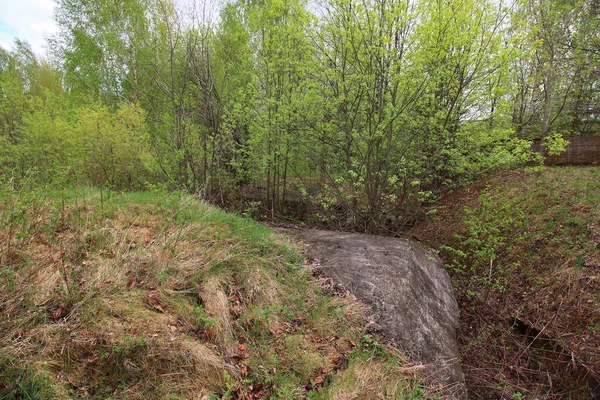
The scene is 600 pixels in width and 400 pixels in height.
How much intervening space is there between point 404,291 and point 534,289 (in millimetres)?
2958

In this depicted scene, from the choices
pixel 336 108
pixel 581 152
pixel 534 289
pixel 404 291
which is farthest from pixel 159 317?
pixel 581 152

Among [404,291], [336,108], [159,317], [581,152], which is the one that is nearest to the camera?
[159,317]

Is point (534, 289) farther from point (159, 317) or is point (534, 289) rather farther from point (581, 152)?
point (581, 152)

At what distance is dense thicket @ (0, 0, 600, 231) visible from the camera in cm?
557

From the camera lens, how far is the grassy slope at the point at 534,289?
3.71 metres

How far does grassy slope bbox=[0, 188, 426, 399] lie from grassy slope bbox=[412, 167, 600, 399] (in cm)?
226

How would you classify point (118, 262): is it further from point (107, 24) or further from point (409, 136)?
point (107, 24)

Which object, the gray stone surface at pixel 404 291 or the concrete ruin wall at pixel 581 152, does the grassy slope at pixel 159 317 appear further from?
the concrete ruin wall at pixel 581 152

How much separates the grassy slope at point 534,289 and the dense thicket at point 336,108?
140 cm

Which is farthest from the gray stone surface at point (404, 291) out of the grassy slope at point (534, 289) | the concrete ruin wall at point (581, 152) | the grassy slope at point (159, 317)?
the concrete ruin wall at point (581, 152)

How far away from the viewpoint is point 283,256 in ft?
12.5

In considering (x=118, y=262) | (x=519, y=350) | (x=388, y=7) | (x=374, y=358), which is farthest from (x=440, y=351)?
(x=388, y=7)

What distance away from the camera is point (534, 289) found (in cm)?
484

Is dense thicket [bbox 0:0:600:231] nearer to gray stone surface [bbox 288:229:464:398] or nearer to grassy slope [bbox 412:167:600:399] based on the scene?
grassy slope [bbox 412:167:600:399]
